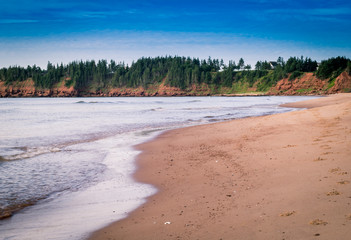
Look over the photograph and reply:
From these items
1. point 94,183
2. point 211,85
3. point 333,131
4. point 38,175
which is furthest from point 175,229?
point 211,85

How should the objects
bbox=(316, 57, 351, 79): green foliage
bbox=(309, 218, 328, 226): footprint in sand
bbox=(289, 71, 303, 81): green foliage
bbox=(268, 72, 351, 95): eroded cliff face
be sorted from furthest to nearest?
bbox=(289, 71, 303, 81): green foliage < bbox=(316, 57, 351, 79): green foliage < bbox=(268, 72, 351, 95): eroded cliff face < bbox=(309, 218, 328, 226): footprint in sand

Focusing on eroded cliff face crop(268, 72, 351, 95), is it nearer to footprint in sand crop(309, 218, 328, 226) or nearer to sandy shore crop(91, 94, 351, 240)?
sandy shore crop(91, 94, 351, 240)

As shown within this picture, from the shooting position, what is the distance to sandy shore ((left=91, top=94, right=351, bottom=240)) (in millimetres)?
4195

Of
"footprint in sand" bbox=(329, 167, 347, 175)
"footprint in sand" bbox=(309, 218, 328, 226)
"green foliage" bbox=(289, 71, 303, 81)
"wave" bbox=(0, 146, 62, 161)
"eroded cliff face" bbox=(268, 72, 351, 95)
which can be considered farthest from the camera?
"green foliage" bbox=(289, 71, 303, 81)

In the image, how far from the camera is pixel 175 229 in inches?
179

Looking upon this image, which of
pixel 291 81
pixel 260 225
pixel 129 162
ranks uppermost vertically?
pixel 291 81

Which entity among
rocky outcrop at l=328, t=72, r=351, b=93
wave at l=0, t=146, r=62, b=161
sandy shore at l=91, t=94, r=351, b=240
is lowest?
wave at l=0, t=146, r=62, b=161

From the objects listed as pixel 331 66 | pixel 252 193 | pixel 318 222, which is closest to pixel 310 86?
pixel 331 66

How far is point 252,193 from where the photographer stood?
19.4 ft

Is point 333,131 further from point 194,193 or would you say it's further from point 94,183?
point 94,183

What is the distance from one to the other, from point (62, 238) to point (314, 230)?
12.9ft

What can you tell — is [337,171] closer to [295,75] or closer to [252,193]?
[252,193]

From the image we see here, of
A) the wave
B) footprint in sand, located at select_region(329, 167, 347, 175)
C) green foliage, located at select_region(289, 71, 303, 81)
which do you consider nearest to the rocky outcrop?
green foliage, located at select_region(289, 71, 303, 81)

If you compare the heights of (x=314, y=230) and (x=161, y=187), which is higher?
(x=314, y=230)
